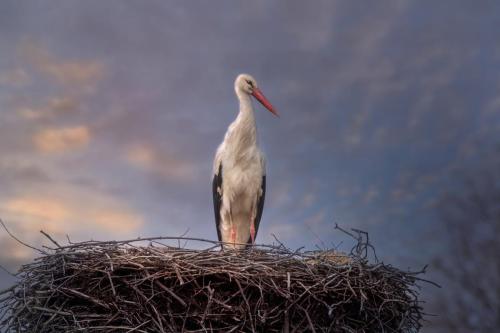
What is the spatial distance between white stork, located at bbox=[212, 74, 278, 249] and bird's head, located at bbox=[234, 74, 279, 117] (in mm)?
338

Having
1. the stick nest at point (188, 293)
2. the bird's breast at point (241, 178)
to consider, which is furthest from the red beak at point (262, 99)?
the stick nest at point (188, 293)

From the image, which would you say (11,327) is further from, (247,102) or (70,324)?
(247,102)

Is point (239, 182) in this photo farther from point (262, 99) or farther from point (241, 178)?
point (262, 99)

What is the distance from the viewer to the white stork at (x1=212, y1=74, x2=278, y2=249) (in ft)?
16.9

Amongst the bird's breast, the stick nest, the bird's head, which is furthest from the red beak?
the stick nest

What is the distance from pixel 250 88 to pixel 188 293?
3.12 meters

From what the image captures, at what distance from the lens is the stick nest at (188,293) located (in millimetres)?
2832

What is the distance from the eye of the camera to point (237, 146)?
520 centimetres

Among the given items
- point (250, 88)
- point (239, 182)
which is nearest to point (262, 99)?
point (250, 88)

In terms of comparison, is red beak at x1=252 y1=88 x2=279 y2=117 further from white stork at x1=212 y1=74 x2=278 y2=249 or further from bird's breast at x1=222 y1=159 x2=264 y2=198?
bird's breast at x1=222 y1=159 x2=264 y2=198

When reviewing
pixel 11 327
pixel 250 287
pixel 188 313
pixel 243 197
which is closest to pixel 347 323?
pixel 250 287

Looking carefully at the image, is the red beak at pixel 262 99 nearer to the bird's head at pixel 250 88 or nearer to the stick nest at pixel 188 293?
the bird's head at pixel 250 88

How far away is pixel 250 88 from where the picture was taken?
564cm

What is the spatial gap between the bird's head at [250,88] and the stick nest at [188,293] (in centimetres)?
275
